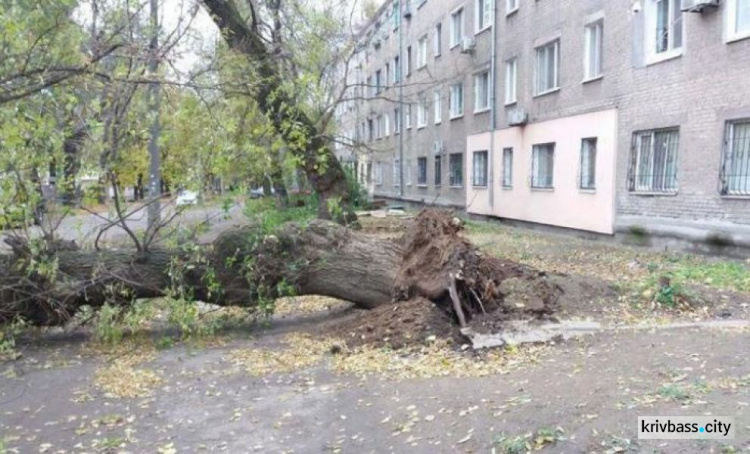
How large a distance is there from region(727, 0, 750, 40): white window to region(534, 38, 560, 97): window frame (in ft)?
18.5

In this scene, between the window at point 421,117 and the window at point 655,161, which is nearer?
the window at point 655,161

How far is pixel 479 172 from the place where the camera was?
21.6 metres

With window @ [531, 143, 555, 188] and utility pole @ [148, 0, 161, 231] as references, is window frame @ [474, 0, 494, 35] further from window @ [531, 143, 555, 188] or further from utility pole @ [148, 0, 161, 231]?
utility pole @ [148, 0, 161, 231]

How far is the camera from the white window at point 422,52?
1097 inches

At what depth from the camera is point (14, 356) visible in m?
6.41

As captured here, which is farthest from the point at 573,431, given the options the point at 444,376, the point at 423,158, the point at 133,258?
the point at 423,158

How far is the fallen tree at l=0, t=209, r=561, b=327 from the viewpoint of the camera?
260 inches

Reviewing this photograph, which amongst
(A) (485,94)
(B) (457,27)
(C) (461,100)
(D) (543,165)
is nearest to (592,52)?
(D) (543,165)

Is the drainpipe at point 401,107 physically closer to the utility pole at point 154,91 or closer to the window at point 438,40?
the window at point 438,40

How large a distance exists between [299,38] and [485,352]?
400 inches

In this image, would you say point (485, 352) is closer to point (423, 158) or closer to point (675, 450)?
point (675, 450)

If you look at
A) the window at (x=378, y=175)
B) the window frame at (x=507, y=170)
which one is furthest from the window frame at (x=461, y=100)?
the window at (x=378, y=175)

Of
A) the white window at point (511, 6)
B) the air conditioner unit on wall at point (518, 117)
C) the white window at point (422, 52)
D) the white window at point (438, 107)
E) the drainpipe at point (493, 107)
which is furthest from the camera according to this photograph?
the white window at point (422, 52)

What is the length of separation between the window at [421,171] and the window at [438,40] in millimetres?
4734
